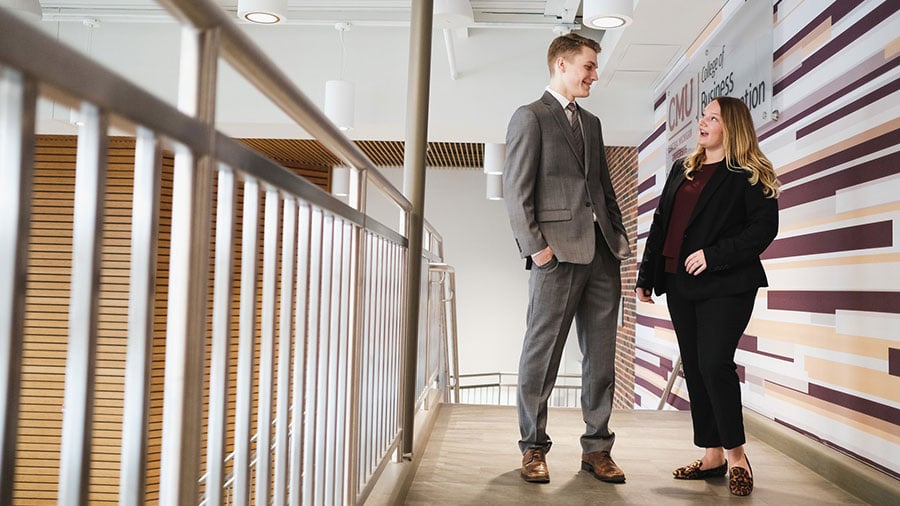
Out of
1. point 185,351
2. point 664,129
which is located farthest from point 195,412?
point 664,129

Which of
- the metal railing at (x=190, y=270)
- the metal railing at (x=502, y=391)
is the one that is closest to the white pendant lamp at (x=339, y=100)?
the metal railing at (x=190, y=270)

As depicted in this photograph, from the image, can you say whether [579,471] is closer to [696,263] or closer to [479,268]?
[696,263]

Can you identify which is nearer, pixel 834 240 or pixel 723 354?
pixel 723 354

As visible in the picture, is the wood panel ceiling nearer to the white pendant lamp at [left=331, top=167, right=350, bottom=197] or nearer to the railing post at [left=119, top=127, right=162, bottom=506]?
the white pendant lamp at [left=331, top=167, right=350, bottom=197]

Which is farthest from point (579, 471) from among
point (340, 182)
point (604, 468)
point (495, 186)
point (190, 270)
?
point (340, 182)

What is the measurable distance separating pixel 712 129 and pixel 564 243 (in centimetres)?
64

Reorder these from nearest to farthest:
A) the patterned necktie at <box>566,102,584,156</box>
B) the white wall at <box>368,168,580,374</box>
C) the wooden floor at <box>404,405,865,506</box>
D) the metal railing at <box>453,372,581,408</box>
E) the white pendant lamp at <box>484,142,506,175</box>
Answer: the wooden floor at <box>404,405,865,506</box> < the patterned necktie at <box>566,102,584,156</box> < the white pendant lamp at <box>484,142,506,175</box> < the metal railing at <box>453,372,581,408</box> < the white wall at <box>368,168,580,374</box>

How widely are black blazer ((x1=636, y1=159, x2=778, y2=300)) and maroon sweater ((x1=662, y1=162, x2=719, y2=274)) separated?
30mm

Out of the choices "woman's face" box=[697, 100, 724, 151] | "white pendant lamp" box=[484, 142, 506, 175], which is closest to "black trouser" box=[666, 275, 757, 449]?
"woman's face" box=[697, 100, 724, 151]

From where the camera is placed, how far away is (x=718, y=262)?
Result: 2.34m

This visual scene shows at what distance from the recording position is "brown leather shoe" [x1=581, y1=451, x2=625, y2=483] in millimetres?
2498

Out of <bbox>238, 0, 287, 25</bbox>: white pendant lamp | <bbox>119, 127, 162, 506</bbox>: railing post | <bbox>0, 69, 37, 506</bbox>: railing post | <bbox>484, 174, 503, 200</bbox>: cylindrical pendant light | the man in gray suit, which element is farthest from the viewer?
<bbox>484, 174, 503, 200</bbox>: cylindrical pendant light

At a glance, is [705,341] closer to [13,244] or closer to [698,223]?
[698,223]

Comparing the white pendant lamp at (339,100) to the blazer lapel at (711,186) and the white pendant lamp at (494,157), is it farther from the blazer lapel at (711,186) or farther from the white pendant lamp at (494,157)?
the blazer lapel at (711,186)
